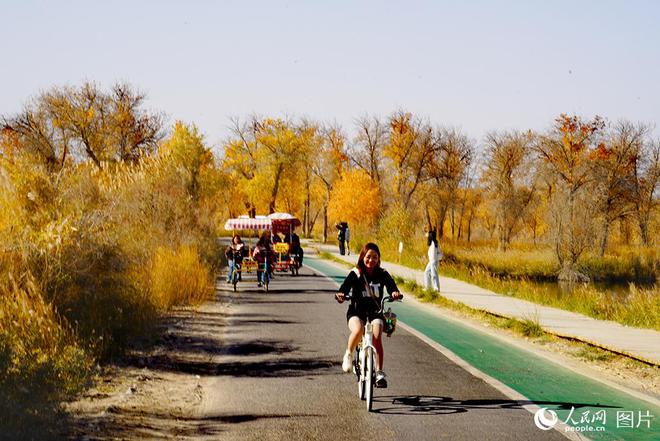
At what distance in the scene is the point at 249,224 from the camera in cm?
3155

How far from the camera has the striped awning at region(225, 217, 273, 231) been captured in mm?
30766

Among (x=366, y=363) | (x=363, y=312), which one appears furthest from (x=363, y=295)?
(x=366, y=363)

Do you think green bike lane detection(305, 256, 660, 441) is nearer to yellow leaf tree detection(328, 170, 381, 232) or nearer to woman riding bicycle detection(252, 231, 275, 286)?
woman riding bicycle detection(252, 231, 275, 286)

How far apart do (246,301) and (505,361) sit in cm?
1022

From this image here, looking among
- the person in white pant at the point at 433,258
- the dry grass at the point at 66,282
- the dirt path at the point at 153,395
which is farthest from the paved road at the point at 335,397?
the person in white pant at the point at 433,258

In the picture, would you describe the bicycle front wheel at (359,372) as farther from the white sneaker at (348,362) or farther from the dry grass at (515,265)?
the dry grass at (515,265)

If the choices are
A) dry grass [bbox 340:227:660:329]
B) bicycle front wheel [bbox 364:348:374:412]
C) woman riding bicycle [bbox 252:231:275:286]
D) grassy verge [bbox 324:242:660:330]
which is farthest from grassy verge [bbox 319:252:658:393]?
dry grass [bbox 340:227:660:329]

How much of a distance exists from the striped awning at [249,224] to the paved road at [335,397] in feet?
53.0

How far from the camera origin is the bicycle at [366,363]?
8164 mm

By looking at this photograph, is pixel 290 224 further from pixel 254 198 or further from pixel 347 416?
pixel 254 198

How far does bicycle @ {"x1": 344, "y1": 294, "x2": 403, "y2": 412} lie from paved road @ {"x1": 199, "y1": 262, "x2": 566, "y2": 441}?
0.15 meters

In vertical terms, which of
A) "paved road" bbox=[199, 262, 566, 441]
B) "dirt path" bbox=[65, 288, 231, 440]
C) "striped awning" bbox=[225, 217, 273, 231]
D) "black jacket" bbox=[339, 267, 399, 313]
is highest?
"striped awning" bbox=[225, 217, 273, 231]

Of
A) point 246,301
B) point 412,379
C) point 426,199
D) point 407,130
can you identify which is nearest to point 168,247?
point 246,301

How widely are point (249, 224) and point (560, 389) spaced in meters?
22.6
